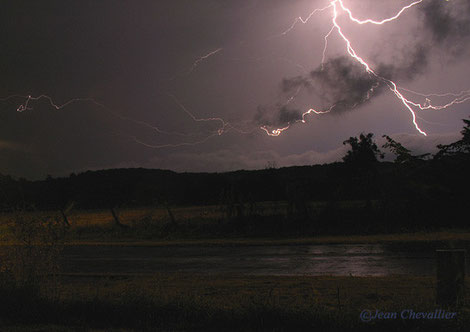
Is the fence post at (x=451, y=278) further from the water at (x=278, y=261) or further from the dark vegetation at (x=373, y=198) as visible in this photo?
the dark vegetation at (x=373, y=198)

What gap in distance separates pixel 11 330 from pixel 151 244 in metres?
18.8

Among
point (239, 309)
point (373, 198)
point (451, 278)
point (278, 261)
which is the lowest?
point (278, 261)

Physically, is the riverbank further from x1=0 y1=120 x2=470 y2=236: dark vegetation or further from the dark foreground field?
x1=0 y1=120 x2=470 y2=236: dark vegetation

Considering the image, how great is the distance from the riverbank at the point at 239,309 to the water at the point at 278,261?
2.87m

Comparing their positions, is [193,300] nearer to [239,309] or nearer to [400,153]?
[239,309]

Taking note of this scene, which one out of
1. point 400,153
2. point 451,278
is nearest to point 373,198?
point 400,153

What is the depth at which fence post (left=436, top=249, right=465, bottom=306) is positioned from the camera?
22.1ft

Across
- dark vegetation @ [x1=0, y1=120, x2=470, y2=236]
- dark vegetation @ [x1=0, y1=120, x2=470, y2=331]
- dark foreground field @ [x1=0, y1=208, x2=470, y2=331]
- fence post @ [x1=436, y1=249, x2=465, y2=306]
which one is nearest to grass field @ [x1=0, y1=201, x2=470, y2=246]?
dark vegetation @ [x1=0, y1=120, x2=470, y2=236]

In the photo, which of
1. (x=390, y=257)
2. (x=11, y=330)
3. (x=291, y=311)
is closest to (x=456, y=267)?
(x=291, y=311)

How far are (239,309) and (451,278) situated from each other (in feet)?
10.4

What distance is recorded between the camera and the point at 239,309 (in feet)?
23.9

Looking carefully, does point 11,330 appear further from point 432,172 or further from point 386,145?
point 432,172

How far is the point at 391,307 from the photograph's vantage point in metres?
6.90

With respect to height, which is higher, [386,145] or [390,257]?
[386,145]
